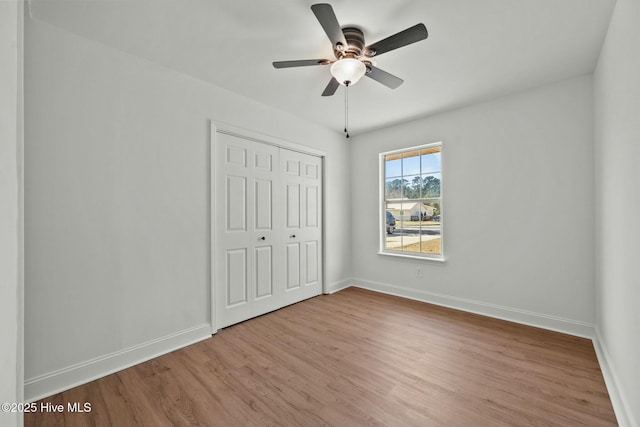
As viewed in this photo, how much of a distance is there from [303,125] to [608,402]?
3833 millimetres

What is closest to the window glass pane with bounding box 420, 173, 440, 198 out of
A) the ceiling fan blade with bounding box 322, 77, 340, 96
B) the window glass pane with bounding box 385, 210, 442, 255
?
the window glass pane with bounding box 385, 210, 442, 255

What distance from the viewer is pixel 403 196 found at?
4145 mm

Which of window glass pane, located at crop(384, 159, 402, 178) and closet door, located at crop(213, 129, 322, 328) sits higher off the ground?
window glass pane, located at crop(384, 159, 402, 178)

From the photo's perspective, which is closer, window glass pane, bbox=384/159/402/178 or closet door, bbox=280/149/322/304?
closet door, bbox=280/149/322/304

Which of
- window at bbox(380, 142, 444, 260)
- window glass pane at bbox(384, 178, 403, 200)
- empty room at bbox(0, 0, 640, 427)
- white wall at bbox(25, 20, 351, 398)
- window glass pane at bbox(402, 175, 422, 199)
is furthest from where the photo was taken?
window glass pane at bbox(384, 178, 403, 200)

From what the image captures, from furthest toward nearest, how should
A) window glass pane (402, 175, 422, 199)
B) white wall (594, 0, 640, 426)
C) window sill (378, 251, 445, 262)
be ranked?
window glass pane (402, 175, 422, 199) → window sill (378, 251, 445, 262) → white wall (594, 0, 640, 426)

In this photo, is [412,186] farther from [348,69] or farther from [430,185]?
[348,69]

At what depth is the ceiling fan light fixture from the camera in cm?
204

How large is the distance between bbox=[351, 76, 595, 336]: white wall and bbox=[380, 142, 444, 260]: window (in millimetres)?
146

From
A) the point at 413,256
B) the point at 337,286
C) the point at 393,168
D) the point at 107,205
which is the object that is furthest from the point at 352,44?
the point at 337,286

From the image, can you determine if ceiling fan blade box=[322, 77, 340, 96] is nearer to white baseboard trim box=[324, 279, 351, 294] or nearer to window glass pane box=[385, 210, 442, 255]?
window glass pane box=[385, 210, 442, 255]

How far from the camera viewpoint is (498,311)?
3.20 m

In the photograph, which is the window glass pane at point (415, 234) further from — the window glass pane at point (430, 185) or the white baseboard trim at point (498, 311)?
the white baseboard trim at point (498, 311)
